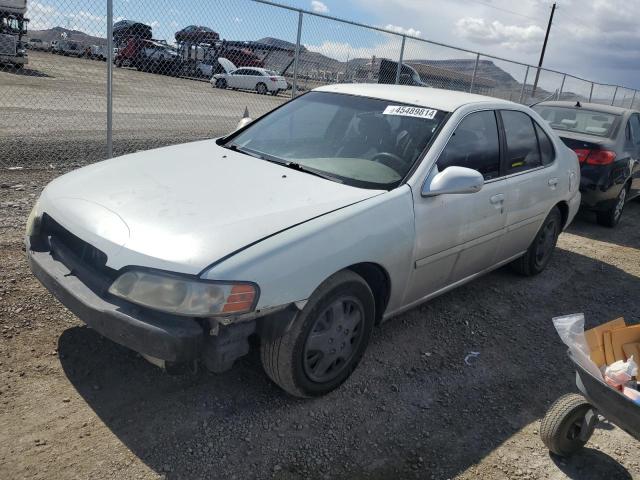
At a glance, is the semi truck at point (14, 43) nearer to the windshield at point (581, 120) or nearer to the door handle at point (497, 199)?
the door handle at point (497, 199)

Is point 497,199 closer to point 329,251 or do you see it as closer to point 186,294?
point 329,251

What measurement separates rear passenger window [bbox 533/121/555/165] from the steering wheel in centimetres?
193

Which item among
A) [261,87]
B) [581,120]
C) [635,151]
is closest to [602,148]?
[581,120]

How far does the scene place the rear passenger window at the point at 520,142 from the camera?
4.05m

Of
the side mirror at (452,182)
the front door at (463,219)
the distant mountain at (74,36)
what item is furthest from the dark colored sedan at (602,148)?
the distant mountain at (74,36)

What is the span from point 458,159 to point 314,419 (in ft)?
6.17

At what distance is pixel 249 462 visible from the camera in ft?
7.86

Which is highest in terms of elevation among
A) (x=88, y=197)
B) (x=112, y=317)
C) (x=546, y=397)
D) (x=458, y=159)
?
(x=458, y=159)

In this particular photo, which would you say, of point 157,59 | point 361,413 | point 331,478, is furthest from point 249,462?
point 157,59

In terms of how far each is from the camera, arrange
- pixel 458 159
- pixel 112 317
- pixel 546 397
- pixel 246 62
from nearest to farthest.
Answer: pixel 112 317
pixel 546 397
pixel 458 159
pixel 246 62

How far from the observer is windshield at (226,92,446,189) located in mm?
3191

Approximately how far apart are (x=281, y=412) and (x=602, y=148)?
5.89 meters

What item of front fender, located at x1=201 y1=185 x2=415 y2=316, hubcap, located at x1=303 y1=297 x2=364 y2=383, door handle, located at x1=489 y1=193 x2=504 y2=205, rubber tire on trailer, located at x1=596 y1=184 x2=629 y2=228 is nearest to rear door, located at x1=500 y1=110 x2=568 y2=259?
door handle, located at x1=489 y1=193 x2=504 y2=205

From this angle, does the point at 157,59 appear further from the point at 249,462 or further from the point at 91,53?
the point at 249,462
